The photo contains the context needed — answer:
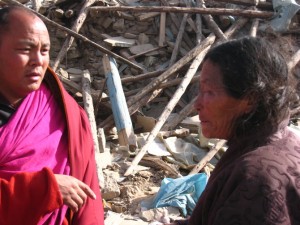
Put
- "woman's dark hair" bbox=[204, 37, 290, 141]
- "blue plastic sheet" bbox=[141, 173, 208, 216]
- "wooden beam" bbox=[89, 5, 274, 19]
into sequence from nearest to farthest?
"woman's dark hair" bbox=[204, 37, 290, 141]
"blue plastic sheet" bbox=[141, 173, 208, 216]
"wooden beam" bbox=[89, 5, 274, 19]

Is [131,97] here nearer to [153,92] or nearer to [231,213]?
[153,92]

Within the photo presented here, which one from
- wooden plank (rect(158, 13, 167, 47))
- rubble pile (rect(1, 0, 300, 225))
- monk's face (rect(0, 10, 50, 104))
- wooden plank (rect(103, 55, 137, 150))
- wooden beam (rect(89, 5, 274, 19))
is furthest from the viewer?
wooden plank (rect(158, 13, 167, 47))

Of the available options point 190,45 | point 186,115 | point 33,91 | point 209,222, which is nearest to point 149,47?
point 190,45

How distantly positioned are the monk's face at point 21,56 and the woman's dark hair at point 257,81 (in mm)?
922

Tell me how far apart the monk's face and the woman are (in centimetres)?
84

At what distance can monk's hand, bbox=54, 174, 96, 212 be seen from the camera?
209 cm

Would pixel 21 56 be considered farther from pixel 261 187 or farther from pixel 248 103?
pixel 261 187

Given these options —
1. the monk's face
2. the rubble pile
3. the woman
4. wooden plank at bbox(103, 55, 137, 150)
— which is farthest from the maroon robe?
wooden plank at bbox(103, 55, 137, 150)

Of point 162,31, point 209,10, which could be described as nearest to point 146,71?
point 162,31

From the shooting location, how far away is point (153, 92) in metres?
7.31

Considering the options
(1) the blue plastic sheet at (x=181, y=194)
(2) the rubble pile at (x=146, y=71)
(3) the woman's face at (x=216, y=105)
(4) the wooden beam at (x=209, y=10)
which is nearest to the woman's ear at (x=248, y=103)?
(3) the woman's face at (x=216, y=105)

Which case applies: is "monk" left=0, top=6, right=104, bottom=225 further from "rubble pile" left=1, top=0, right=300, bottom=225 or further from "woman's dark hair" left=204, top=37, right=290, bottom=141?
"rubble pile" left=1, top=0, right=300, bottom=225

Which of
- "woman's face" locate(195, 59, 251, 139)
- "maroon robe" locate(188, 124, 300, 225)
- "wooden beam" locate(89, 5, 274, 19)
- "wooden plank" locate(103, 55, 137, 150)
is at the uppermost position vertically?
"woman's face" locate(195, 59, 251, 139)

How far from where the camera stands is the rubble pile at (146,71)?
5.47 m
